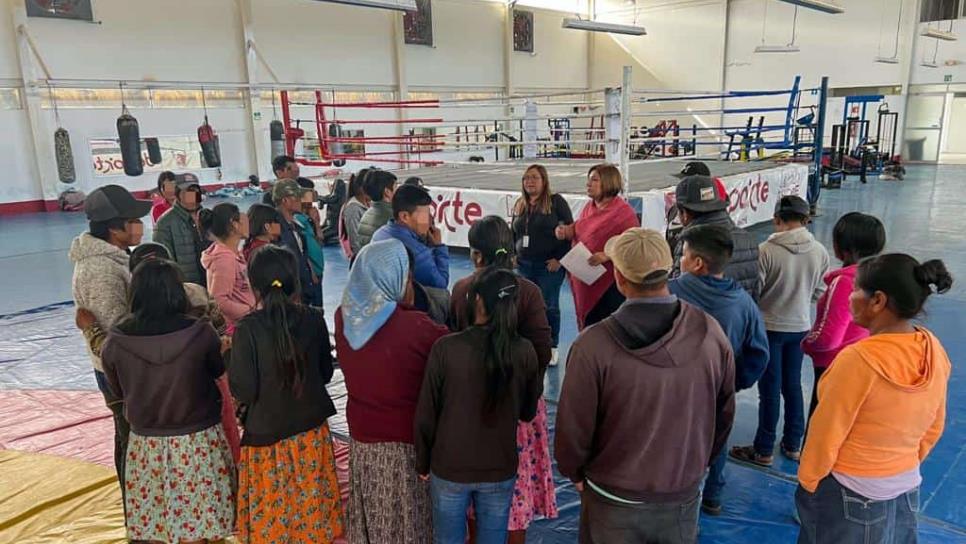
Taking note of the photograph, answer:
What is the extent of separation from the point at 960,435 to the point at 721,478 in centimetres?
133

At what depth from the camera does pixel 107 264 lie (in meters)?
2.24

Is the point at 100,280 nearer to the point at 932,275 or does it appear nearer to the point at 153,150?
the point at 932,275

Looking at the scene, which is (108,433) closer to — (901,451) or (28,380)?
(28,380)

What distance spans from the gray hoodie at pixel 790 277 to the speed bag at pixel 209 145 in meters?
12.8

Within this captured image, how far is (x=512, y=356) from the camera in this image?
1625 millimetres

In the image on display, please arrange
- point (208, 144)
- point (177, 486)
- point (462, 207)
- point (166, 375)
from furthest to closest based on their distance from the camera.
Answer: point (208, 144)
point (462, 207)
point (177, 486)
point (166, 375)

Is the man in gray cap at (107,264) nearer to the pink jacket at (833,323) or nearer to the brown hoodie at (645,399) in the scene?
the brown hoodie at (645,399)

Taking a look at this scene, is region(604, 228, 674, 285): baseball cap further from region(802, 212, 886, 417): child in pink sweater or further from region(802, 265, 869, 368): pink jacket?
region(802, 265, 869, 368): pink jacket

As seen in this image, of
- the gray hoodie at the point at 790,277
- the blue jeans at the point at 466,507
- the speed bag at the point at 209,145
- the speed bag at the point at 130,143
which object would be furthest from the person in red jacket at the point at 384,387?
the speed bag at the point at 209,145

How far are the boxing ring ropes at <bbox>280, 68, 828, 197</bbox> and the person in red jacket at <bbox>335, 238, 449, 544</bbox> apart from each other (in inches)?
143

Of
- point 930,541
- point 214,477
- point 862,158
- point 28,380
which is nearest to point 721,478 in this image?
point 930,541

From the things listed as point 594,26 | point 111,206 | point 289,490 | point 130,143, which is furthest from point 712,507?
point 594,26

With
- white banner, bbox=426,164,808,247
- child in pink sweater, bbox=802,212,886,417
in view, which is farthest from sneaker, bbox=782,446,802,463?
white banner, bbox=426,164,808,247

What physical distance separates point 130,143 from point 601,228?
11801 mm
